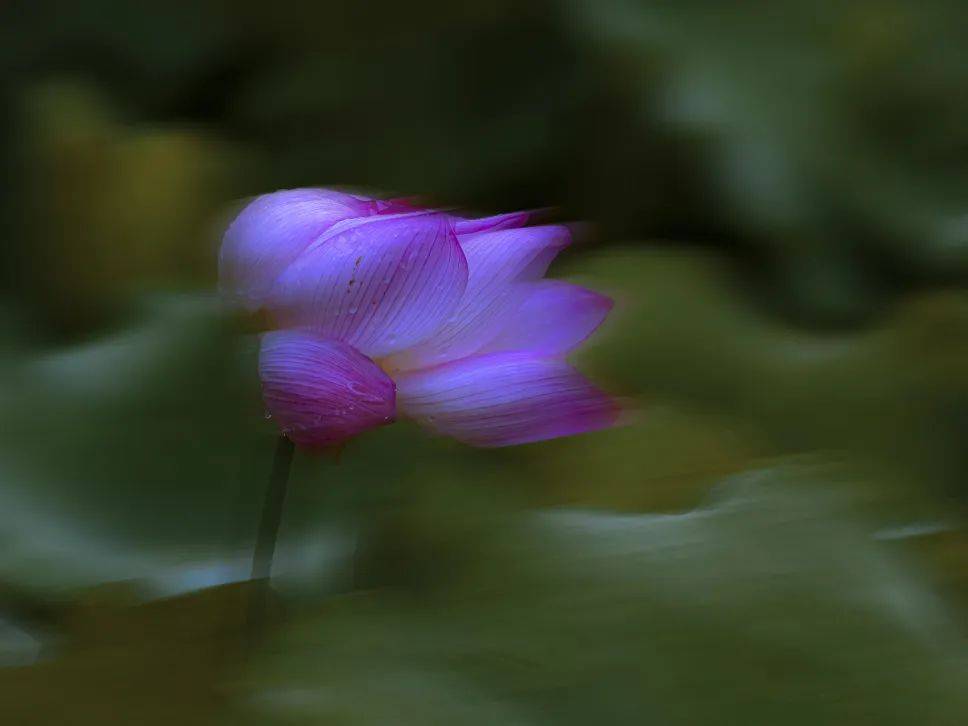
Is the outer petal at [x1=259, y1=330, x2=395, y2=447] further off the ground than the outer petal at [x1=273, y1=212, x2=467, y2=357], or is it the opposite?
the outer petal at [x1=273, y1=212, x2=467, y2=357]

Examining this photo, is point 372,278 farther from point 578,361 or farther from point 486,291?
point 578,361

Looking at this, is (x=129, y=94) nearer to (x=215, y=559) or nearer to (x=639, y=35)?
(x=639, y=35)

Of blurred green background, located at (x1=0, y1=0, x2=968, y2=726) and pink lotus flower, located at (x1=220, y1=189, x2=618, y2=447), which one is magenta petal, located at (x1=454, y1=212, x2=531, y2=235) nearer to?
pink lotus flower, located at (x1=220, y1=189, x2=618, y2=447)

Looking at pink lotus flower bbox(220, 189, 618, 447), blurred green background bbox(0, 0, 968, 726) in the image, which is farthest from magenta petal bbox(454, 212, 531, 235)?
blurred green background bbox(0, 0, 968, 726)

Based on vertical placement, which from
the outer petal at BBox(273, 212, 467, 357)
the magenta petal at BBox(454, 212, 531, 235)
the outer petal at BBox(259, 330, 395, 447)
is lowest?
the outer petal at BBox(259, 330, 395, 447)

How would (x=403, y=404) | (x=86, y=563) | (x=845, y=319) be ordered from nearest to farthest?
(x=403, y=404) → (x=86, y=563) → (x=845, y=319)

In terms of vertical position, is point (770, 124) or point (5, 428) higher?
point (770, 124)

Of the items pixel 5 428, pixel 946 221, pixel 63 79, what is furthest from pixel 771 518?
pixel 63 79

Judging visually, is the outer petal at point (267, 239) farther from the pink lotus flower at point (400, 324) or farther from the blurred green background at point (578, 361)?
the blurred green background at point (578, 361)
